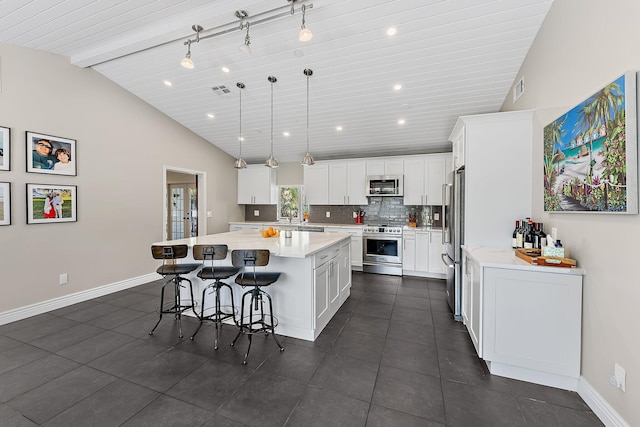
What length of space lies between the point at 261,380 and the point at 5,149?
Result: 384cm

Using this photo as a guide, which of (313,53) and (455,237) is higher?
(313,53)

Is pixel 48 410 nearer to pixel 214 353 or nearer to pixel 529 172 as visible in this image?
pixel 214 353

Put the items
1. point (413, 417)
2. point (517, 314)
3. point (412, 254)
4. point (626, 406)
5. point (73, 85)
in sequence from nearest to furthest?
point (626, 406)
point (413, 417)
point (517, 314)
point (73, 85)
point (412, 254)

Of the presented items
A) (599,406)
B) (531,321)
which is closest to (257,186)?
(531,321)

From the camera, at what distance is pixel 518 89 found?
10.3 ft

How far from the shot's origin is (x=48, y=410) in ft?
5.80

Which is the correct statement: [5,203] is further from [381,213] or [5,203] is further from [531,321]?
[381,213]

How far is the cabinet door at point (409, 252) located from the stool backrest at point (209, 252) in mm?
3511

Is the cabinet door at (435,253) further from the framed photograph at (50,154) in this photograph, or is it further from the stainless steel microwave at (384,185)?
the framed photograph at (50,154)

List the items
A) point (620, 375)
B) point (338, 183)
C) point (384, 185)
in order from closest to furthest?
1. point (620, 375)
2. point (384, 185)
3. point (338, 183)

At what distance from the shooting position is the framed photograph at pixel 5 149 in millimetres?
Answer: 3032

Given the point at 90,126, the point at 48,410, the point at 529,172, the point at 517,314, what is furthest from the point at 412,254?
the point at 90,126

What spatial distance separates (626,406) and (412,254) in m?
3.53

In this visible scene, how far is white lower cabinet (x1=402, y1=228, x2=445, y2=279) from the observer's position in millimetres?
4859
